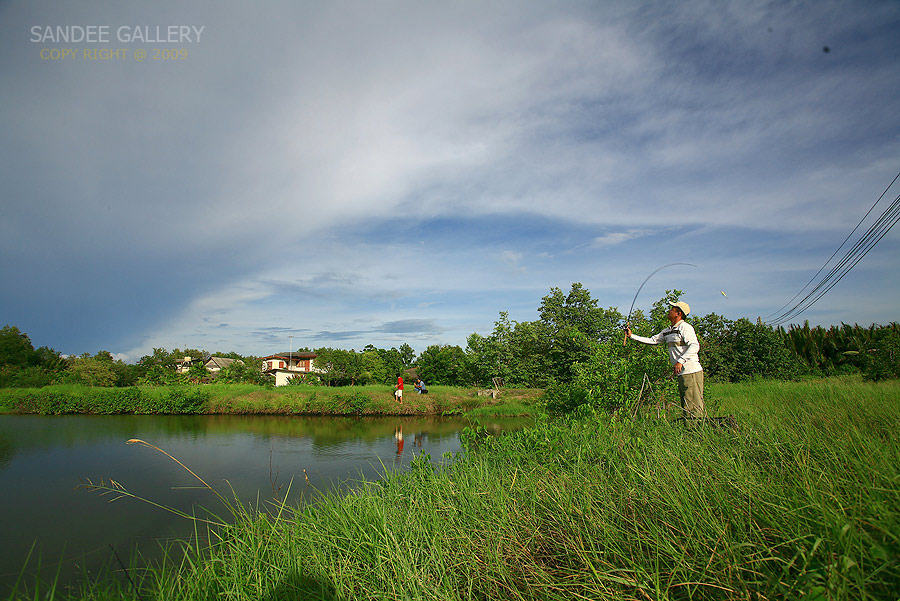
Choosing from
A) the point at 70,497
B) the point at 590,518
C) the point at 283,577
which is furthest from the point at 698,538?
the point at 70,497

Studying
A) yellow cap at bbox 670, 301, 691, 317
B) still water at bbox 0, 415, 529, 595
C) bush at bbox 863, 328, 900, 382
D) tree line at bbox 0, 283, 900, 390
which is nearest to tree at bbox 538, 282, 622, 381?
tree line at bbox 0, 283, 900, 390

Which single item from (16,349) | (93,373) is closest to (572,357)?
(93,373)

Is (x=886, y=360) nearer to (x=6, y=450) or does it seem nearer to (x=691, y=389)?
(x=691, y=389)

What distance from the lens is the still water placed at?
689cm

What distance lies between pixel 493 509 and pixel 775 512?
5.81ft

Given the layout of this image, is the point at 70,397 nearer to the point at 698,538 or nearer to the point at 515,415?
the point at 515,415

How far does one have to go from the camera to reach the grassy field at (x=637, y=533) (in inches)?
72.0

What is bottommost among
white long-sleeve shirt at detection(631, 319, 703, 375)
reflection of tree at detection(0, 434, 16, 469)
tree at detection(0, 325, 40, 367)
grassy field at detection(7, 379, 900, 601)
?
reflection of tree at detection(0, 434, 16, 469)

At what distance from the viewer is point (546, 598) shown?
2.21m

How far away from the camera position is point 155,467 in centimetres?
1221

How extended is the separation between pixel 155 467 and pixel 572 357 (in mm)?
20568

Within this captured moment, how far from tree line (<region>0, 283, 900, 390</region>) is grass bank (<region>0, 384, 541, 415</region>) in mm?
4433

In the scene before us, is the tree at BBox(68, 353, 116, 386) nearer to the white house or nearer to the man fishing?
the white house

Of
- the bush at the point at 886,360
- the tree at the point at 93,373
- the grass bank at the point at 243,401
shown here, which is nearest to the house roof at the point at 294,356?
the tree at the point at 93,373
